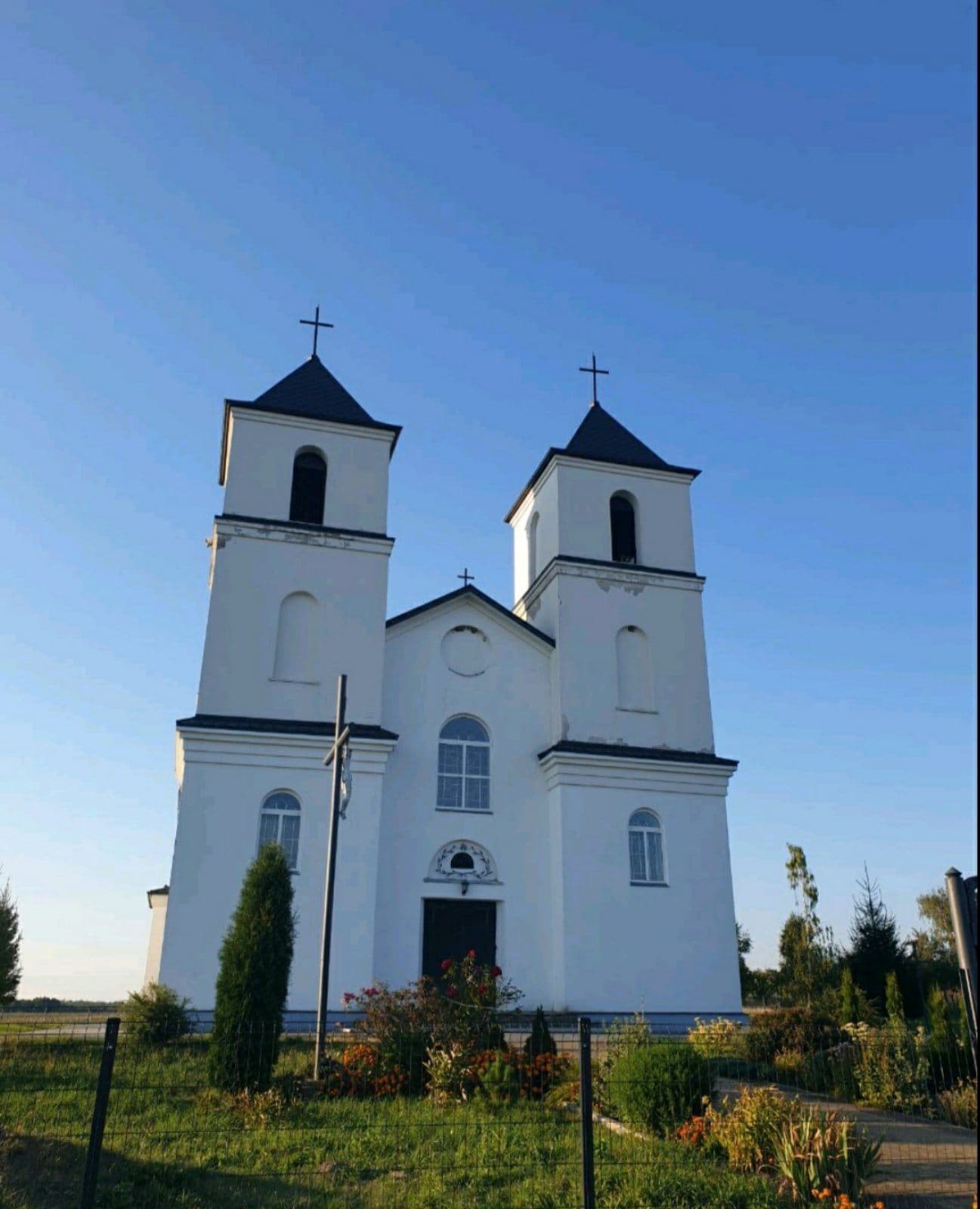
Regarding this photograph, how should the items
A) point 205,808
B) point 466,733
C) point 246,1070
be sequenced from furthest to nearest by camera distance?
1. point 466,733
2. point 205,808
3. point 246,1070

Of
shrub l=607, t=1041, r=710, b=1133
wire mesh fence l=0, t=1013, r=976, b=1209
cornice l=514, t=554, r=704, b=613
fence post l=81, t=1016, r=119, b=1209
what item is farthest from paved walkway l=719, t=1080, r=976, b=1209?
cornice l=514, t=554, r=704, b=613

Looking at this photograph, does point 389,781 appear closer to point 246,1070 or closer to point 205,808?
point 205,808

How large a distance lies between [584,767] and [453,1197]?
14500mm

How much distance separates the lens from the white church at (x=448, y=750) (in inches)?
824

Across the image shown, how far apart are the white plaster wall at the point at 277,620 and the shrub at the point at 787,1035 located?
9.71 metres

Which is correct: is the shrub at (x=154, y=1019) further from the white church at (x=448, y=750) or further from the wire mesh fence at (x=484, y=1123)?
the white church at (x=448, y=750)

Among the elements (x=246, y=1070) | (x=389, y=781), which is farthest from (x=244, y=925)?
(x=389, y=781)

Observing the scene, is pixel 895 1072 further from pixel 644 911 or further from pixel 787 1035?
pixel 644 911

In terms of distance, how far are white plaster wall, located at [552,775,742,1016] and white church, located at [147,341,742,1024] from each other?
0.05m

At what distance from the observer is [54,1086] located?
41.3ft

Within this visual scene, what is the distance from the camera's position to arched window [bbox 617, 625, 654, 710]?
24.9 m

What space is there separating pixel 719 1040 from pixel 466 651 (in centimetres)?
1098

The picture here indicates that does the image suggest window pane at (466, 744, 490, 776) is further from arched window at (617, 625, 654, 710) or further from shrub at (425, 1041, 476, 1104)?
shrub at (425, 1041, 476, 1104)

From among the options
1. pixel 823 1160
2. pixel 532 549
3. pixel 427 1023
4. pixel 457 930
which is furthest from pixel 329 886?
pixel 532 549
